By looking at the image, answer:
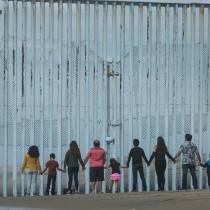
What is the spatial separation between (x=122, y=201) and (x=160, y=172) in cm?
388

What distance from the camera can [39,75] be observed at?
2212cm

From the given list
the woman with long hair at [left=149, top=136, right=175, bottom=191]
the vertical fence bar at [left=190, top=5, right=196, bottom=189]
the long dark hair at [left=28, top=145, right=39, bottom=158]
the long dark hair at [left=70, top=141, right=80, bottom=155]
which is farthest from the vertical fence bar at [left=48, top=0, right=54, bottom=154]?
the vertical fence bar at [left=190, top=5, right=196, bottom=189]

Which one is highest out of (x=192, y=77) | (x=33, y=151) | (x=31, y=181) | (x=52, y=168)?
(x=192, y=77)

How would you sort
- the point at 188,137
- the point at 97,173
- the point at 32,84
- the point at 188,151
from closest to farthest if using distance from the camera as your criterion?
the point at 97,173 → the point at 32,84 → the point at 188,151 → the point at 188,137

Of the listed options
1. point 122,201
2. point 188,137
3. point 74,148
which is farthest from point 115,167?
point 122,201

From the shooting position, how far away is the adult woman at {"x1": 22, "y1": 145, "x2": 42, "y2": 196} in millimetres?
21734

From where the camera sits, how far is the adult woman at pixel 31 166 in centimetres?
2173

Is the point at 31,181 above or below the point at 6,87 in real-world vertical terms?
below

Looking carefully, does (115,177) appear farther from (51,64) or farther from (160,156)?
(51,64)

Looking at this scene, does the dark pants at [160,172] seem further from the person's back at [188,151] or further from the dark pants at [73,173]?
the dark pants at [73,173]

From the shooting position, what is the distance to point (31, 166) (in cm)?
2173

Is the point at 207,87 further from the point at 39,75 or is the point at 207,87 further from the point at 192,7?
the point at 39,75

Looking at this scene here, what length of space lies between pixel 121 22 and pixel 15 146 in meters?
4.08

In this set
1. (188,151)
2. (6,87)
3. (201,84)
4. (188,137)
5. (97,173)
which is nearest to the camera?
(97,173)
